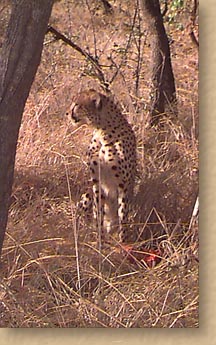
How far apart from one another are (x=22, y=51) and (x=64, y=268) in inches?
23.0

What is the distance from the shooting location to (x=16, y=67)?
2240mm

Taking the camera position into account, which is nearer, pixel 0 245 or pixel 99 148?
pixel 0 245

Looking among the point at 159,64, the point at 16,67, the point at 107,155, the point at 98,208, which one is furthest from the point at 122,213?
the point at 16,67

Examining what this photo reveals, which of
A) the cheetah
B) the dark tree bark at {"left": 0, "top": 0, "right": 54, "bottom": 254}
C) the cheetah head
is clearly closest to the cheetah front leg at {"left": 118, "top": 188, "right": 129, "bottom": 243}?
the cheetah

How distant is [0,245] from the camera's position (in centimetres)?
234

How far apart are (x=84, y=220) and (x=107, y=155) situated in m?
0.34

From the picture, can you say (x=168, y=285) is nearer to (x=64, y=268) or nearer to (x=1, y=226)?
(x=64, y=268)

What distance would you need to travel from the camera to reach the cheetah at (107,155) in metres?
A: 2.53

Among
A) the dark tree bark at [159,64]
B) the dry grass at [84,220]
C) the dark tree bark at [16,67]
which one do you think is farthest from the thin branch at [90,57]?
the dark tree bark at [16,67]

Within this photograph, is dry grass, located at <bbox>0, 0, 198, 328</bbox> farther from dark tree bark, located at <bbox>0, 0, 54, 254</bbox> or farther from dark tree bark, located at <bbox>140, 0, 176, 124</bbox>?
dark tree bark, located at <bbox>0, 0, 54, 254</bbox>

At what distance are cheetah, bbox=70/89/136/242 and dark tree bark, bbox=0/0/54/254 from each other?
0.97 feet

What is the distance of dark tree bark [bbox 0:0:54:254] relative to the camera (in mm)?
2238

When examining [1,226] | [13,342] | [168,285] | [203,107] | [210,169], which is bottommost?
[13,342]

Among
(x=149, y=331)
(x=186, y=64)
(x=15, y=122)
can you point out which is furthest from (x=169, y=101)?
(x=149, y=331)
